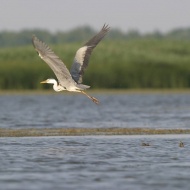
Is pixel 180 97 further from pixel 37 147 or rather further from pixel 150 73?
pixel 37 147

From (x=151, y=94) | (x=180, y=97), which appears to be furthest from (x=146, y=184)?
(x=151, y=94)

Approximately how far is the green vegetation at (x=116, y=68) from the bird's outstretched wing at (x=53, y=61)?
29.9 meters

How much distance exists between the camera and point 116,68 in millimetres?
55531

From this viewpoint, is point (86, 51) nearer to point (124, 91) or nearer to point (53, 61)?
point (53, 61)

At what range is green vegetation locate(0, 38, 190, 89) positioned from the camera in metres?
52.7

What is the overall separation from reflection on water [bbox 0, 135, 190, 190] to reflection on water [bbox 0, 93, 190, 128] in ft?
17.9

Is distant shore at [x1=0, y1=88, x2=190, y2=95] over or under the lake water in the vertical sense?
over

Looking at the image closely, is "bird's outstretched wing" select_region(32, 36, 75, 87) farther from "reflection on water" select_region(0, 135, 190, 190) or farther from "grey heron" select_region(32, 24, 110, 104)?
"reflection on water" select_region(0, 135, 190, 190)

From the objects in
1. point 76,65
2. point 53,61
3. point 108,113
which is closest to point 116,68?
point 108,113

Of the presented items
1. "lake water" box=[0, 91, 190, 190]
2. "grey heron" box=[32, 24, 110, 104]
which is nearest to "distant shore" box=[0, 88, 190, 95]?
"lake water" box=[0, 91, 190, 190]

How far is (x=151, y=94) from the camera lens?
51.1 m

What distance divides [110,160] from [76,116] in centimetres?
1544

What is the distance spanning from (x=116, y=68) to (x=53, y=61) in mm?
34594

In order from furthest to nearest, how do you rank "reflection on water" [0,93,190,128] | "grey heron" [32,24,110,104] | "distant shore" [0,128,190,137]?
"reflection on water" [0,93,190,128] → "distant shore" [0,128,190,137] → "grey heron" [32,24,110,104]
